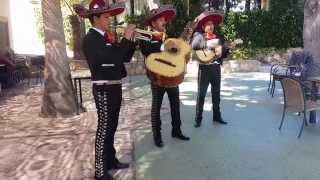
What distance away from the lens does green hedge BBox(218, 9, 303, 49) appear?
58.3 feet

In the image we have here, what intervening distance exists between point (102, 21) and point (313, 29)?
6896 millimetres

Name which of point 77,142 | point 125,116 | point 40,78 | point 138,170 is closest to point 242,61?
point 40,78

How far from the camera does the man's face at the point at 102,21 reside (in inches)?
197

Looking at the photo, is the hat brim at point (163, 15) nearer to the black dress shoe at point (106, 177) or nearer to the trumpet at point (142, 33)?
the trumpet at point (142, 33)

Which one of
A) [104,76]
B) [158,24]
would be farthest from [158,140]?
[104,76]

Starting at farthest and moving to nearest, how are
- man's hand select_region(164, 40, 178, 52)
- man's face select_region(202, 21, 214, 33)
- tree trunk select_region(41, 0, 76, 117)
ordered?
tree trunk select_region(41, 0, 76, 117) → man's face select_region(202, 21, 214, 33) → man's hand select_region(164, 40, 178, 52)

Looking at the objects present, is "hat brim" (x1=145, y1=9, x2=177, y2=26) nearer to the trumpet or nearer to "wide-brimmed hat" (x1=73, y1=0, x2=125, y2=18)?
the trumpet

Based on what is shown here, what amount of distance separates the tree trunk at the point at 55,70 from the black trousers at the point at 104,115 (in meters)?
4.01

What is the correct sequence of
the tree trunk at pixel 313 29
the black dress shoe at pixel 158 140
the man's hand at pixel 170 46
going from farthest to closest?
the tree trunk at pixel 313 29
the black dress shoe at pixel 158 140
the man's hand at pixel 170 46

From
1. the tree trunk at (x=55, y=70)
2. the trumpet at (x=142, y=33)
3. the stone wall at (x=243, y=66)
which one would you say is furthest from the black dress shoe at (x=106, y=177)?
the stone wall at (x=243, y=66)

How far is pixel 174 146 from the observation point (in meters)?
6.62

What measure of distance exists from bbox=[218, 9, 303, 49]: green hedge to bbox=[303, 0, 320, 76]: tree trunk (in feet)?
22.4

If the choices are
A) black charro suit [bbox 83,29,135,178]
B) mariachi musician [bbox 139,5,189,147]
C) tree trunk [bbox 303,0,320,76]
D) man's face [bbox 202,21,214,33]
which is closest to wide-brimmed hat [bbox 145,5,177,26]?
mariachi musician [bbox 139,5,189,147]

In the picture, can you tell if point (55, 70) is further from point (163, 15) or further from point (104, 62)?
point (104, 62)
